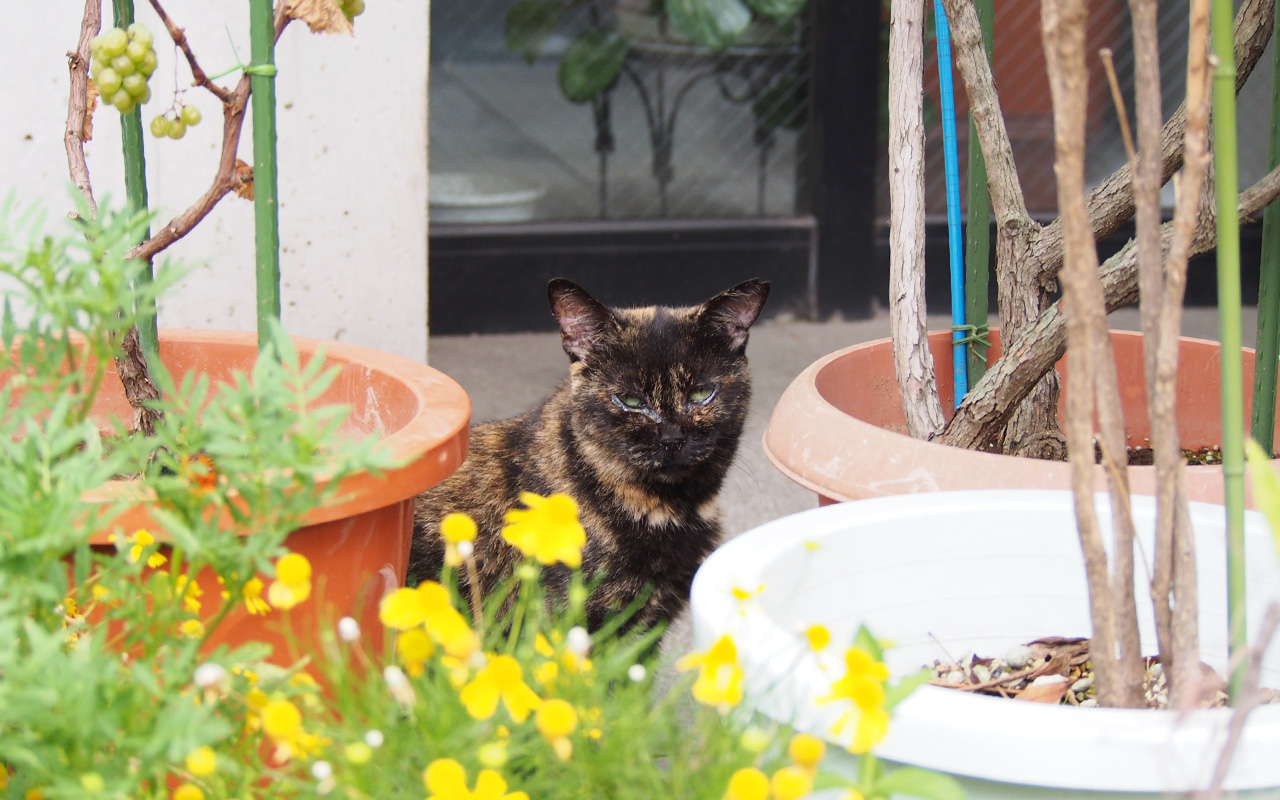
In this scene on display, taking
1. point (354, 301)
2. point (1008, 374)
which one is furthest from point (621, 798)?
point (354, 301)

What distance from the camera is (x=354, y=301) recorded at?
2.70 meters

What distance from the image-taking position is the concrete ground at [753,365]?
9.88 ft

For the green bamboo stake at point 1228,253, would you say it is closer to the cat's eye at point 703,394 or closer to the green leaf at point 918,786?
the green leaf at point 918,786

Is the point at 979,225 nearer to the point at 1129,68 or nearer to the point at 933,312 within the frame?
the point at 933,312

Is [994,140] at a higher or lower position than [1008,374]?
higher

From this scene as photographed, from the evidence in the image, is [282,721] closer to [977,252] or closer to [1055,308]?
[1055,308]

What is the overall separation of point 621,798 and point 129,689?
0.35 m

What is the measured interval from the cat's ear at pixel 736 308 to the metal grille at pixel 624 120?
205 centimetres

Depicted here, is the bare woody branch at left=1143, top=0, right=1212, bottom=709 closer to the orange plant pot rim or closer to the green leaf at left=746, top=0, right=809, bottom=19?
the orange plant pot rim

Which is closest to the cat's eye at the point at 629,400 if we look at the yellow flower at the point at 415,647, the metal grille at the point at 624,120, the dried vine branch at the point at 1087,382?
the dried vine branch at the point at 1087,382

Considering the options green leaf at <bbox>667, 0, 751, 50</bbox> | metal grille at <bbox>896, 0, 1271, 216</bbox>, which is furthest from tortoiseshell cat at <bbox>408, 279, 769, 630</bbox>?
metal grille at <bbox>896, 0, 1271, 216</bbox>

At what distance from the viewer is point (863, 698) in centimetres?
77

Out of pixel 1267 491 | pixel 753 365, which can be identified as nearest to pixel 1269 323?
pixel 1267 491

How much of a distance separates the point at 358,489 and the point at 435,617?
21.2 inches
